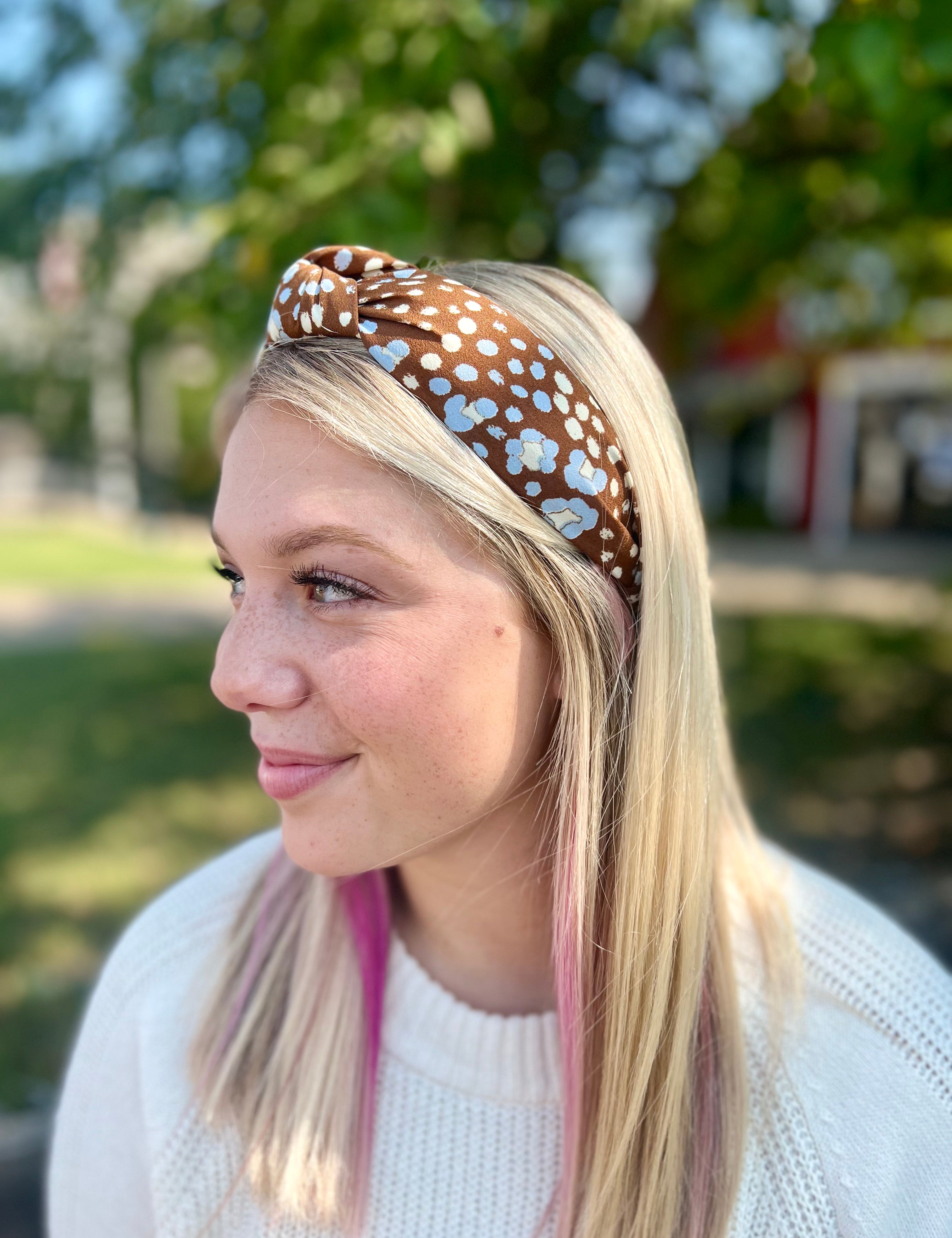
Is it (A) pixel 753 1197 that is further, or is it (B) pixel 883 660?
(B) pixel 883 660

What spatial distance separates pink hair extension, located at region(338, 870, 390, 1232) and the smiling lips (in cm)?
31

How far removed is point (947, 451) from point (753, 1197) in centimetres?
1875

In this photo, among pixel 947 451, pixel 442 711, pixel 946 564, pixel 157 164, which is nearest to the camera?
pixel 442 711

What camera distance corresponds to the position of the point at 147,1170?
151cm

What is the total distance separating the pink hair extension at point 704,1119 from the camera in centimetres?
136

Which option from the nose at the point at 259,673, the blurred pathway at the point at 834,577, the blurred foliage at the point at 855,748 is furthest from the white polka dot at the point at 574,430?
the blurred pathway at the point at 834,577

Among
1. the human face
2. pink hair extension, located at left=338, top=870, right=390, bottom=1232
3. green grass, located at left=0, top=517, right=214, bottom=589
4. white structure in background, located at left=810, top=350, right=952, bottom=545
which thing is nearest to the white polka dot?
the human face

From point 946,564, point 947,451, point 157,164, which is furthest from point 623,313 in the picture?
point 947,451

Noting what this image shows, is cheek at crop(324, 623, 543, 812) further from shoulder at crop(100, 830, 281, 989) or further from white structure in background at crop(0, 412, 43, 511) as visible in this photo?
white structure in background at crop(0, 412, 43, 511)

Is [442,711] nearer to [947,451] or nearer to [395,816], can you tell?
[395,816]

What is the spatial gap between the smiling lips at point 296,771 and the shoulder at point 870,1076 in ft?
2.41

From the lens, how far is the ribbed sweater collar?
150cm

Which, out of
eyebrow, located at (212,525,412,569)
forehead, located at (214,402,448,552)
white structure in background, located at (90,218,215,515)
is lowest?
eyebrow, located at (212,525,412,569)

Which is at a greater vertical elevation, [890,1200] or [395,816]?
[395,816]
